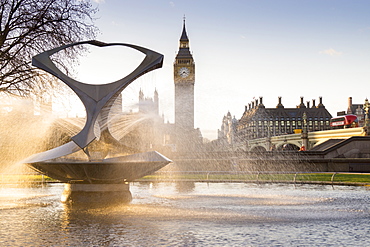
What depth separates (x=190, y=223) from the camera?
10438 millimetres

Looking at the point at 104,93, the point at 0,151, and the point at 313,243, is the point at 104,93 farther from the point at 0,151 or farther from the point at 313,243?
the point at 0,151

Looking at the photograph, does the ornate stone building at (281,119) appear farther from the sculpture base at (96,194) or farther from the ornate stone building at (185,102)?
the sculpture base at (96,194)

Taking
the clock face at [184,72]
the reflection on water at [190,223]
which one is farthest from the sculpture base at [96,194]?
the clock face at [184,72]

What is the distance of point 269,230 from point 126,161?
6.33 meters

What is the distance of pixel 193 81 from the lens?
157 metres

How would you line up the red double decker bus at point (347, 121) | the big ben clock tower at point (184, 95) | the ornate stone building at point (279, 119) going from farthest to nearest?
→ the ornate stone building at point (279, 119) → the big ben clock tower at point (184, 95) → the red double decker bus at point (347, 121)

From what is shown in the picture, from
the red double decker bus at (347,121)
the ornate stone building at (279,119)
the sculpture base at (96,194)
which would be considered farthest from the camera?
the ornate stone building at (279,119)

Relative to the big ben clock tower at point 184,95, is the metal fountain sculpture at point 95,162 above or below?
below

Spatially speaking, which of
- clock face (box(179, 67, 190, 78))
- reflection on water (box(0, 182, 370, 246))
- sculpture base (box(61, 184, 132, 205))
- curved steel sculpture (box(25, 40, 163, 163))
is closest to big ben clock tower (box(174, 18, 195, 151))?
clock face (box(179, 67, 190, 78))

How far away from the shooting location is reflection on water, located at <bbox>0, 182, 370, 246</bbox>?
846 centimetres

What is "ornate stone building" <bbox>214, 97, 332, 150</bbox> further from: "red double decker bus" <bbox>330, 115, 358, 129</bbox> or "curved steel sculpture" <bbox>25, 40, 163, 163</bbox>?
"curved steel sculpture" <bbox>25, 40, 163, 163</bbox>

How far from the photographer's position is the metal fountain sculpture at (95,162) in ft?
48.0

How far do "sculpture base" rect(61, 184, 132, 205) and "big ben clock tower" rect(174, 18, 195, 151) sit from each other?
117000 millimetres

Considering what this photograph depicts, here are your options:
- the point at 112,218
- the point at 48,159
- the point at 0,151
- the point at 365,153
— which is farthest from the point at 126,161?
the point at 365,153
